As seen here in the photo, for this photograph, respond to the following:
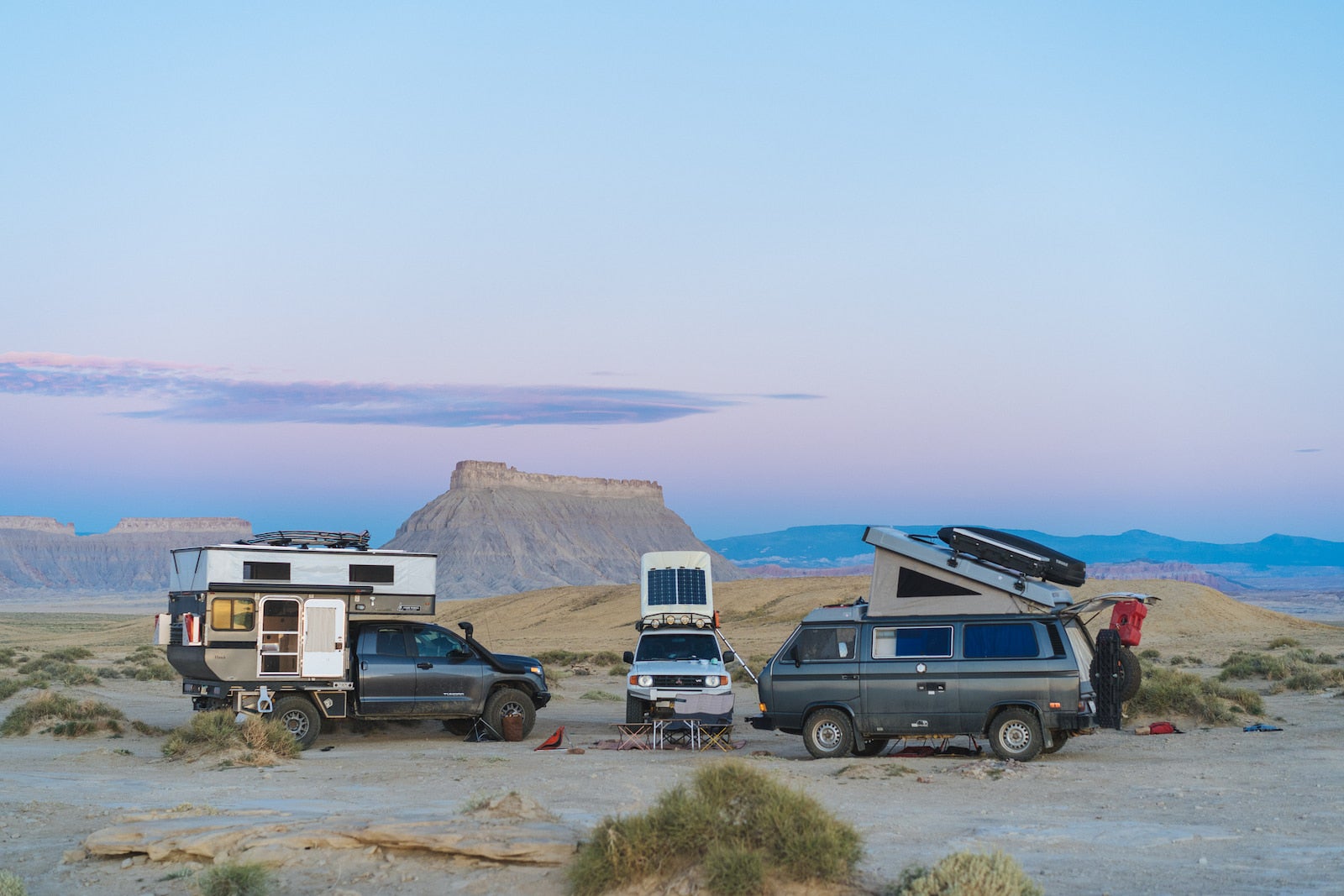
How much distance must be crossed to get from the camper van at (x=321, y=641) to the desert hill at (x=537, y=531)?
11365 cm

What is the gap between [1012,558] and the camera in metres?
15.8

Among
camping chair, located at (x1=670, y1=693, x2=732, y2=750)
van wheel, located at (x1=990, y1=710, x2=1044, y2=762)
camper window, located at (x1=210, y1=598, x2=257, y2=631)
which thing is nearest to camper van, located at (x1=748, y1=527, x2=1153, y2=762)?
van wheel, located at (x1=990, y1=710, x2=1044, y2=762)

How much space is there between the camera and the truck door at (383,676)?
17.9m

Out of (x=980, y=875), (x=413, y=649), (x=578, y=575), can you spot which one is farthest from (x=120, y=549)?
(x=980, y=875)

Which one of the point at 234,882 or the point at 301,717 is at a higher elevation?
the point at 234,882

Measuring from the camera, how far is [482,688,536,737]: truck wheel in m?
18.6

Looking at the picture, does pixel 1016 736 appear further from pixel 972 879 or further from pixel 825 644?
pixel 972 879

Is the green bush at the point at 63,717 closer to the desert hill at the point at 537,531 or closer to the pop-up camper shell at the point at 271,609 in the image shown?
the pop-up camper shell at the point at 271,609

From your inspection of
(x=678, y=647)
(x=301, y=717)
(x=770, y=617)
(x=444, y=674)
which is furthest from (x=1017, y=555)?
(x=770, y=617)

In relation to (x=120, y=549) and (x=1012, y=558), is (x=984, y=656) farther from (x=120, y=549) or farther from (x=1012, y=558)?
(x=120, y=549)

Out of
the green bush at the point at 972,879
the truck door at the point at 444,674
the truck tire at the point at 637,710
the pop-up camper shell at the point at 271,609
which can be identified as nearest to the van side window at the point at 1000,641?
the truck tire at the point at 637,710

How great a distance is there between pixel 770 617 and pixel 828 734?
146 feet

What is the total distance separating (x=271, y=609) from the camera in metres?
17.5

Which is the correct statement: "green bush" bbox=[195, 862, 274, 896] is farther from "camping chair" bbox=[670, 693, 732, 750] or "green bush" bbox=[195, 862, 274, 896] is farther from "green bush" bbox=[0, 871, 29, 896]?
"camping chair" bbox=[670, 693, 732, 750]
